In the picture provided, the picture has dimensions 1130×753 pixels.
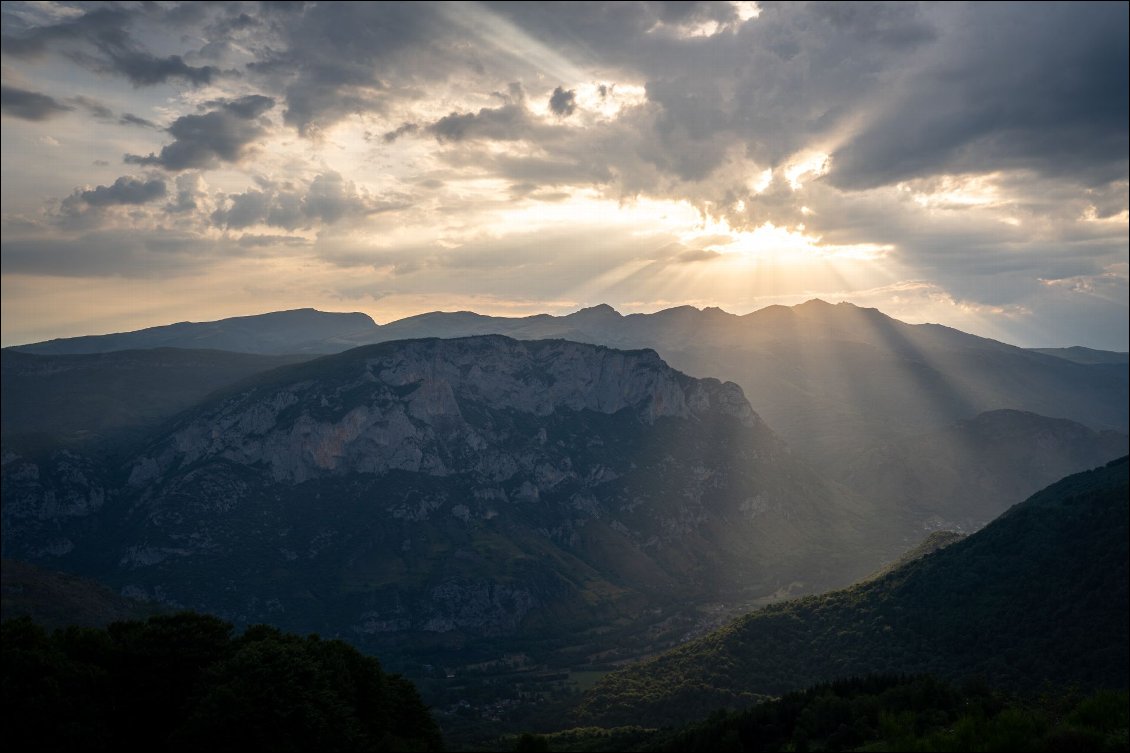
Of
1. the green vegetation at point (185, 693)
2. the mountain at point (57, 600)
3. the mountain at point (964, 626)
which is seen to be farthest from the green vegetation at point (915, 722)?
the mountain at point (57, 600)

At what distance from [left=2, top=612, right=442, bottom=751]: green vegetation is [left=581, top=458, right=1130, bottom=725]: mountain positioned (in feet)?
315

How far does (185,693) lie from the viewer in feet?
221

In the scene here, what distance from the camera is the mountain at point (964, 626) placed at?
402ft

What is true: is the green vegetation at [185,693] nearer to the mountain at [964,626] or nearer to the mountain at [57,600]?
the mountain at [964,626]

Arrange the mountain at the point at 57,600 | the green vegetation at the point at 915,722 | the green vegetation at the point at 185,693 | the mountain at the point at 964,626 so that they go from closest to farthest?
the green vegetation at the point at 915,722, the green vegetation at the point at 185,693, the mountain at the point at 964,626, the mountain at the point at 57,600

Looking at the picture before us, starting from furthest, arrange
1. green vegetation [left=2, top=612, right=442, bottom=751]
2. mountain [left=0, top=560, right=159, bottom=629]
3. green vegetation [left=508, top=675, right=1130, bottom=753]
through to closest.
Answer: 1. mountain [left=0, top=560, right=159, bottom=629]
2. green vegetation [left=2, top=612, right=442, bottom=751]
3. green vegetation [left=508, top=675, right=1130, bottom=753]

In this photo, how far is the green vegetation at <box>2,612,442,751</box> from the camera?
56.6 metres

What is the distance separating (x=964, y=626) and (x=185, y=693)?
133 m

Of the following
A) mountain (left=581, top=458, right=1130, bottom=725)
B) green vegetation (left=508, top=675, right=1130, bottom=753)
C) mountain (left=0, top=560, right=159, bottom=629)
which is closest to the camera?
green vegetation (left=508, top=675, right=1130, bottom=753)

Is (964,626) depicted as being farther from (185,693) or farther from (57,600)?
(57,600)

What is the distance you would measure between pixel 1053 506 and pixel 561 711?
4901 inches

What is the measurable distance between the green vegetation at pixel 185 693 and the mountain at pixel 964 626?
3781 inches

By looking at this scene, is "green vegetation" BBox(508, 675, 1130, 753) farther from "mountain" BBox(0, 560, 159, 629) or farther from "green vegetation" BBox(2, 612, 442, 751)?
"mountain" BBox(0, 560, 159, 629)

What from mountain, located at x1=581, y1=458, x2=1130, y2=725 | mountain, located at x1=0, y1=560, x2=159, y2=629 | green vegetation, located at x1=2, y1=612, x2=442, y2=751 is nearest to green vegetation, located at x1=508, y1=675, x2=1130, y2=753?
green vegetation, located at x1=2, y1=612, x2=442, y2=751
